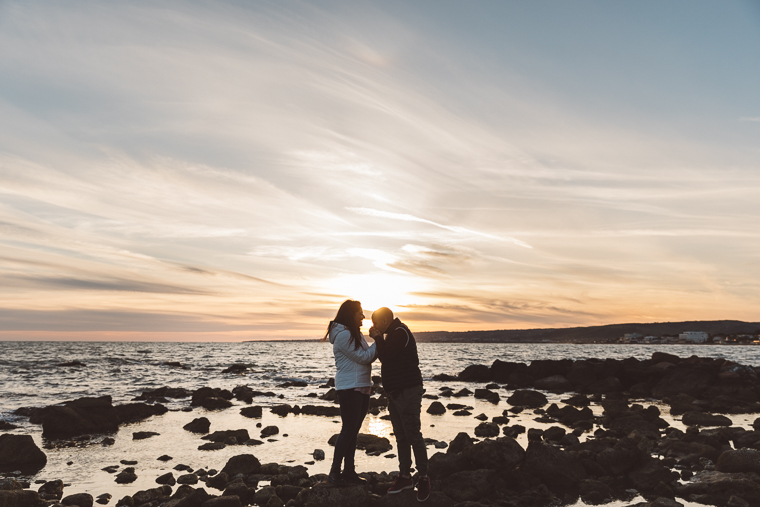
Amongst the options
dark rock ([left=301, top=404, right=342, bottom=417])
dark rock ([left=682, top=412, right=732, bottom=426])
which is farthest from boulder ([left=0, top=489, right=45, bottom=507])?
dark rock ([left=682, top=412, right=732, bottom=426])

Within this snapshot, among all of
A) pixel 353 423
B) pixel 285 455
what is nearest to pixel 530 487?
pixel 353 423

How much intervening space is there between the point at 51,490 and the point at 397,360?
7.50 m

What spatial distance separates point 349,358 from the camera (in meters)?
7.85

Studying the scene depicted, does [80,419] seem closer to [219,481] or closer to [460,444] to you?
[219,481]

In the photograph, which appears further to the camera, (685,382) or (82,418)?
(685,382)

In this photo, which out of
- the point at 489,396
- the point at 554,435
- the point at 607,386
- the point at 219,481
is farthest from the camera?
the point at 607,386

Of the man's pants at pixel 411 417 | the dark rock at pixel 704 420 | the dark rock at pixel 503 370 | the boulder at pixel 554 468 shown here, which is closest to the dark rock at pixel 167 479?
the man's pants at pixel 411 417

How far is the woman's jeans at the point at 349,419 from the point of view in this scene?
7879mm

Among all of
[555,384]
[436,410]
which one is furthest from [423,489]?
[555,384]

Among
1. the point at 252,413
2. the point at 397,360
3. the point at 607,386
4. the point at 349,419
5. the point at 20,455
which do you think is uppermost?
the point at 397,360

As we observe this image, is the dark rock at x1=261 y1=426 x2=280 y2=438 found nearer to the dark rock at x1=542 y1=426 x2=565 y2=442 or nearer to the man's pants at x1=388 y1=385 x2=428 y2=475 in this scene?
the dark rock at x1=542 y1=426 x2=565 y2=442

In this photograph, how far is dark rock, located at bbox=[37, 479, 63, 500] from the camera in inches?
371

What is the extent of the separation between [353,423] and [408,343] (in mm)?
1577

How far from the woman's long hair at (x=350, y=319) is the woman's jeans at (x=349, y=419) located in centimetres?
84
